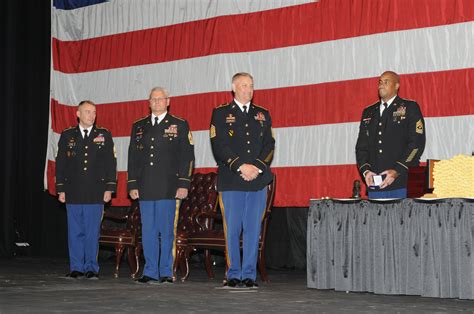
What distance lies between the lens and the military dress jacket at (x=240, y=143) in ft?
21.5

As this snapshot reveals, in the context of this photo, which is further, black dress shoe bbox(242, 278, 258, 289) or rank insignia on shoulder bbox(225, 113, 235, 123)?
rank insignia on shoulder bbox(225, 113, 235, 123)

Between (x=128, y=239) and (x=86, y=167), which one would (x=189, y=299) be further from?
(x=128, y=239)

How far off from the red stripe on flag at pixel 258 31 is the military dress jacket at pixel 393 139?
3.79ft

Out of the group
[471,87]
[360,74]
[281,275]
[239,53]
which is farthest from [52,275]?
[471,87]

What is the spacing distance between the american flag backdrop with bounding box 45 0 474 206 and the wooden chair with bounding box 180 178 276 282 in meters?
0.72

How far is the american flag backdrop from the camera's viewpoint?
7238 millimetres

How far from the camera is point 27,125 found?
10.8 metres

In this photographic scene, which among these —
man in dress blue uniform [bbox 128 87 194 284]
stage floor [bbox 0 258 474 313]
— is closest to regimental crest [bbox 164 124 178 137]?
man in dress blue uniform [bbox 128 87 194 284]

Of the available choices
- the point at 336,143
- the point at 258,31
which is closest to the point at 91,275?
the point at 336,143

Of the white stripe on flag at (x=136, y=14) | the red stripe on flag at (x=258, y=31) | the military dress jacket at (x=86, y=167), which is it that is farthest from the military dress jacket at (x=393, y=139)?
the military dress jacket at (x=86, y=167)

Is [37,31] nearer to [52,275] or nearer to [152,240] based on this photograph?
[52,275]

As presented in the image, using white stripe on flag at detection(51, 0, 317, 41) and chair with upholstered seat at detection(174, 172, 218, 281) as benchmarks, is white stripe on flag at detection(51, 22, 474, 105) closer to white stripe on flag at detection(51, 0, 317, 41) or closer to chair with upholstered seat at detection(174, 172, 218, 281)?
white stripe on flag at detection(51, 0, 317, 41)

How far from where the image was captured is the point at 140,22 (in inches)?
380

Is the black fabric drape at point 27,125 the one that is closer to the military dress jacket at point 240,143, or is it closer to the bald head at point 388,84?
the military dress jacket at point 240,143
